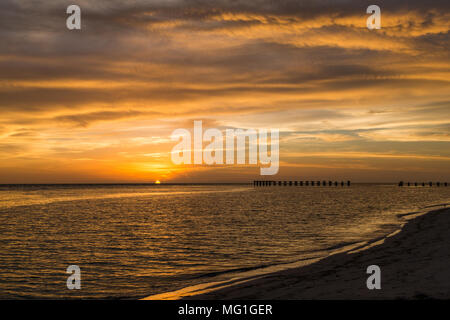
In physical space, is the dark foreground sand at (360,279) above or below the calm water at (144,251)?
above

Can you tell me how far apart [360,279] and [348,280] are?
1.20 ft

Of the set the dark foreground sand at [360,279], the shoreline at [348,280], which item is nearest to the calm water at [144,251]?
the shoreline at [348,280]

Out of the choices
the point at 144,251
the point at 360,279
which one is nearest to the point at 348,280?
the point at 360,279

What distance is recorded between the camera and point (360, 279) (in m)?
11.9

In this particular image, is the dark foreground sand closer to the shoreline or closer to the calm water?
the shoreline

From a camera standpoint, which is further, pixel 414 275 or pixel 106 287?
pixel 106 287

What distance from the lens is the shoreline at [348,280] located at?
10352 mm

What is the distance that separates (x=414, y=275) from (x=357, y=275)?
65.4 inches

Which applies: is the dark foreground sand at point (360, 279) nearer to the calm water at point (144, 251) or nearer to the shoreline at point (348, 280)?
the shoreline at point (348, 280)

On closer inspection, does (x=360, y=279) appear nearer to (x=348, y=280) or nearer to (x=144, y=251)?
(x=348, y=280)

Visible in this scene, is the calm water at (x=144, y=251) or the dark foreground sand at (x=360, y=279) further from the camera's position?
the calm water at (x=144, y=251)
